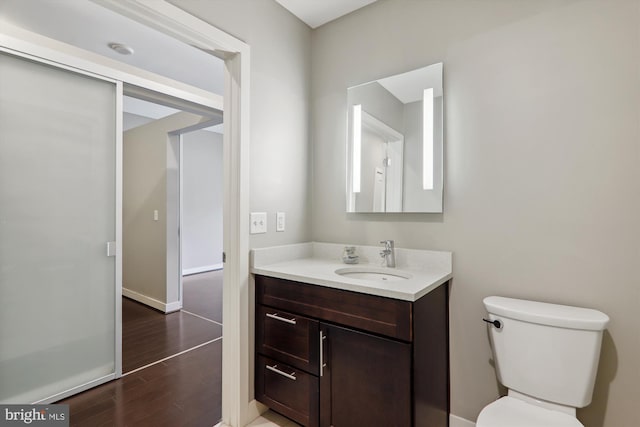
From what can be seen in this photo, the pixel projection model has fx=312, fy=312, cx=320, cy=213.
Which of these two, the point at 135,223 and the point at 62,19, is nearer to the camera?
the point at 62,19

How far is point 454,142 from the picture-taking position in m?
1.68

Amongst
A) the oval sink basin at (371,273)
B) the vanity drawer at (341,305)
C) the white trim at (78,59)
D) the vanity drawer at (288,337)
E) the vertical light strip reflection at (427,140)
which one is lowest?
the vanity drawer at (288,337)

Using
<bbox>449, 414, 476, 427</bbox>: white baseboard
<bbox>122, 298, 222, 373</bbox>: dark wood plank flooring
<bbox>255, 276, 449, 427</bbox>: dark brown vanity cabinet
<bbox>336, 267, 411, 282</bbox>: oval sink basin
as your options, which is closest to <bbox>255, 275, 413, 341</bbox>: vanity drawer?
<bbox>255, 276, 449, 427</bbox>: dark brown vanity cabinet

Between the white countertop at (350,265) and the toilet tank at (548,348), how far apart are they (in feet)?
1.12

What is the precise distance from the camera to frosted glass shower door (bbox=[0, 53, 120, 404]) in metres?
1.82

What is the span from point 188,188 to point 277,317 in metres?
4.87

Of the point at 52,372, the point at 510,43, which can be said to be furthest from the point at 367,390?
the point at 52,372

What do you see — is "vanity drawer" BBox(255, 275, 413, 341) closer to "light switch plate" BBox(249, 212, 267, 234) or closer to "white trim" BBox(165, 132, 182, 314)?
"light switch plate" BBox(249, 212, 267, 234)

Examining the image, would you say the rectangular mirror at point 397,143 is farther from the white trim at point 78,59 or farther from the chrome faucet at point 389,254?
the white trim at point 78,59

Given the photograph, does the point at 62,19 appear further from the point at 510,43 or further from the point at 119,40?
the point at 510,43

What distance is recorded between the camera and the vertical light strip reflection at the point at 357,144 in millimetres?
2008

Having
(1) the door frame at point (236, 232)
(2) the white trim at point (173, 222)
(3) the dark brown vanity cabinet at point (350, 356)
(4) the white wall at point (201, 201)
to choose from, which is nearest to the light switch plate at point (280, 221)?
(1) the door frame at point (236, 232)

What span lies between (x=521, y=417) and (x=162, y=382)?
215cm

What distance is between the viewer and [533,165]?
4.78ft
